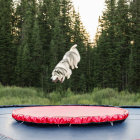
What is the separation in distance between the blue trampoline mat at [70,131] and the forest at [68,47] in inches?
390

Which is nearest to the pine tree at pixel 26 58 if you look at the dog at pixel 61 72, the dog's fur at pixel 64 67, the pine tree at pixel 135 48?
the pine tree at pixel 135 48

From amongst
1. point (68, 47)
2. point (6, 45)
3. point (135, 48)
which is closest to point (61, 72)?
point (135, 48)

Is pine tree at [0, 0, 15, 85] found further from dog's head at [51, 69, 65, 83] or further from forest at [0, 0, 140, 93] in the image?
dog's head at [51, 69, 65, 83]

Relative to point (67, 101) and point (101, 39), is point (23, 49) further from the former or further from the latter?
point (67, 101)

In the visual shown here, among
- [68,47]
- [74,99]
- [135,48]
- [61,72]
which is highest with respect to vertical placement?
[68,47]

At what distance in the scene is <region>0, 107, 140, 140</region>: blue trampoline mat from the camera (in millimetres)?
3489

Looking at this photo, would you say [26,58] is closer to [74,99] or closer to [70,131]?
[74,99]

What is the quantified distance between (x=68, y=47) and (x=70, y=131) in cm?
1316

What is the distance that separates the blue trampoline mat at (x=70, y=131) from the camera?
349cm

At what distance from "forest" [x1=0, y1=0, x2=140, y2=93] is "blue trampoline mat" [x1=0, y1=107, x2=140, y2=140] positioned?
9.90 meters

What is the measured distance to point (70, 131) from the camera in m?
3.90

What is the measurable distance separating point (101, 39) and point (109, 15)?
213 cm


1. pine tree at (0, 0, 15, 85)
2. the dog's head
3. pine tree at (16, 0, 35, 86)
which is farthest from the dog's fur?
pine tree at (0, 0, 15, 85)

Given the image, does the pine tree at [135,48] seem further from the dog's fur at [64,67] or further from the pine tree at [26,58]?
the dog's fur at [64,67]
